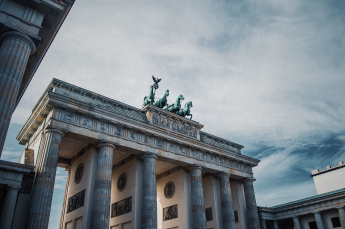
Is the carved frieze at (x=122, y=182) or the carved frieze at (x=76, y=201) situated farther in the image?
the carved frieze at (x=122, y=182)

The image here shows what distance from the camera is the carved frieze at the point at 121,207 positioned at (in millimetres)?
23911

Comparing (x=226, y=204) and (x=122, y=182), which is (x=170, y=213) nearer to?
(x=226, y=204)

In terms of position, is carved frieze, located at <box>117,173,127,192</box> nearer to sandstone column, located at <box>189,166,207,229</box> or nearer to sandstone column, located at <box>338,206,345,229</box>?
sandstone column, located at <box>189,166,207,229</box>

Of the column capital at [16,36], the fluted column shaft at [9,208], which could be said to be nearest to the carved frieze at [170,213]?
the fluted column shaft at [9,208]

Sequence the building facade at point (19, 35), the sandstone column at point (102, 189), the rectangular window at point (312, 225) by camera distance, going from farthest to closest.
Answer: the rectangular window at point (312, 225) < the sandstone column at point (102, 189) < the building facade at point (19, 35)

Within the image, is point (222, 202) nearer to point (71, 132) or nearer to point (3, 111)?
point (71, 132)

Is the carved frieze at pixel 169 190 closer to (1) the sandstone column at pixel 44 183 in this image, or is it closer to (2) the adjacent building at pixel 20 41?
(1) the sandstone column at pixel 44 183

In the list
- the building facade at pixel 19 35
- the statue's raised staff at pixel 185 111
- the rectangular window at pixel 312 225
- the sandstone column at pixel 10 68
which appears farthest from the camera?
the rectangular window at pixel 312 225

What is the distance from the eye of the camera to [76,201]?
2248cm

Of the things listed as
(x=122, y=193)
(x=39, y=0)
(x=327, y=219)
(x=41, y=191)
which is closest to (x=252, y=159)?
(x=327, y=219)

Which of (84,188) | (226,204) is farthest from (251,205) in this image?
(84,188)

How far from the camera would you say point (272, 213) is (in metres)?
36.2

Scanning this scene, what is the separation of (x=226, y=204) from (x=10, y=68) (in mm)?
24767

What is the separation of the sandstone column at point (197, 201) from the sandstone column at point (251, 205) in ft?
26.2
